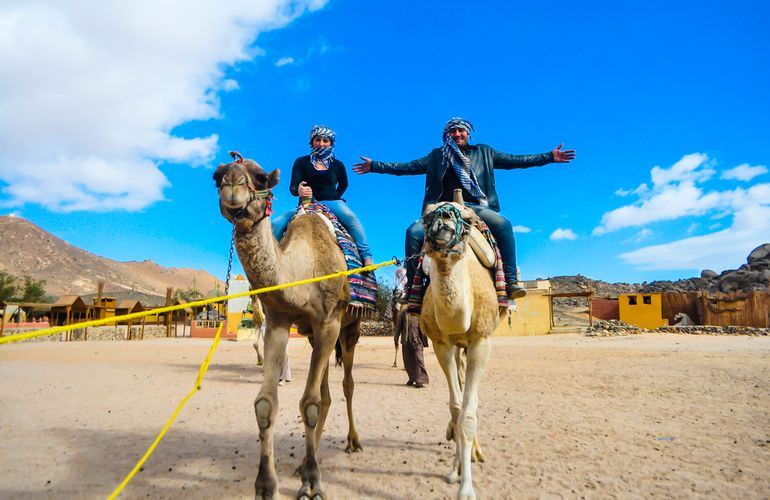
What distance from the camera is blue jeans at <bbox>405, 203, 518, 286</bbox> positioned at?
5.59 m

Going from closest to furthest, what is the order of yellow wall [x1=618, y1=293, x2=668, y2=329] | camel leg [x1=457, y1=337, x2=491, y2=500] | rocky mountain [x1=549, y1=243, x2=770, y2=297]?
camel leg [x1=457, y1=337, x2=491, y2=500]
yellow wall [x1=618, y1=293, x2=668, y2=329]
rocky mountain [x1=549, y1=243, x2=770, y2=297]

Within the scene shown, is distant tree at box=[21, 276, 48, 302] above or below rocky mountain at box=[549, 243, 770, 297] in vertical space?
below

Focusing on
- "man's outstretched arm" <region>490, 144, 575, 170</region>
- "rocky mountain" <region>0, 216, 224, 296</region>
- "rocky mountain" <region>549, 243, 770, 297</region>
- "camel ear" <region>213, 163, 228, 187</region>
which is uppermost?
"rocky mountain" <region>0, 216, 224, 296</region>

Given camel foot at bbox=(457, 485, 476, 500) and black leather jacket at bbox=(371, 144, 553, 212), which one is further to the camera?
black leather jacket at bbox=(371, 144, 553, 212)

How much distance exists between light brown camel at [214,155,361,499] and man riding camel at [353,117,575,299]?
1.36 metres

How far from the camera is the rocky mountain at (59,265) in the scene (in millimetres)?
89750

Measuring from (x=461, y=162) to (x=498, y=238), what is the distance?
1.13 metres

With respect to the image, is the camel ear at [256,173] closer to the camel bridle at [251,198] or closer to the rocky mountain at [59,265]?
the camel bridle at [251,198]

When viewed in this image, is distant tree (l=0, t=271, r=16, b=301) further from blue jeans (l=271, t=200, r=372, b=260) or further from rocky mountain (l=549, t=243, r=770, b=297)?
rocky mountain (l=549, t=243, r=770, b=297)

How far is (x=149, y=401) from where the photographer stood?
9.09 metres

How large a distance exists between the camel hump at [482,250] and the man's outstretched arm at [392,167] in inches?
62.3

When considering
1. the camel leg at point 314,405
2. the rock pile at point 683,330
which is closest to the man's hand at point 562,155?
the camel leg at point 314,405

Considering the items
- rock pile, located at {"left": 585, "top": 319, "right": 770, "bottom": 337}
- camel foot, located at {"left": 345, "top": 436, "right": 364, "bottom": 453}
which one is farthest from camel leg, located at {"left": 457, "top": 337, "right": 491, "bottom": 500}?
rock pile, located at {"left": 585, "top": 319, "right": 770, "bottom": 337}

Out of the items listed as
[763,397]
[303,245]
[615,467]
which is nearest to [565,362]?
[763,397]
